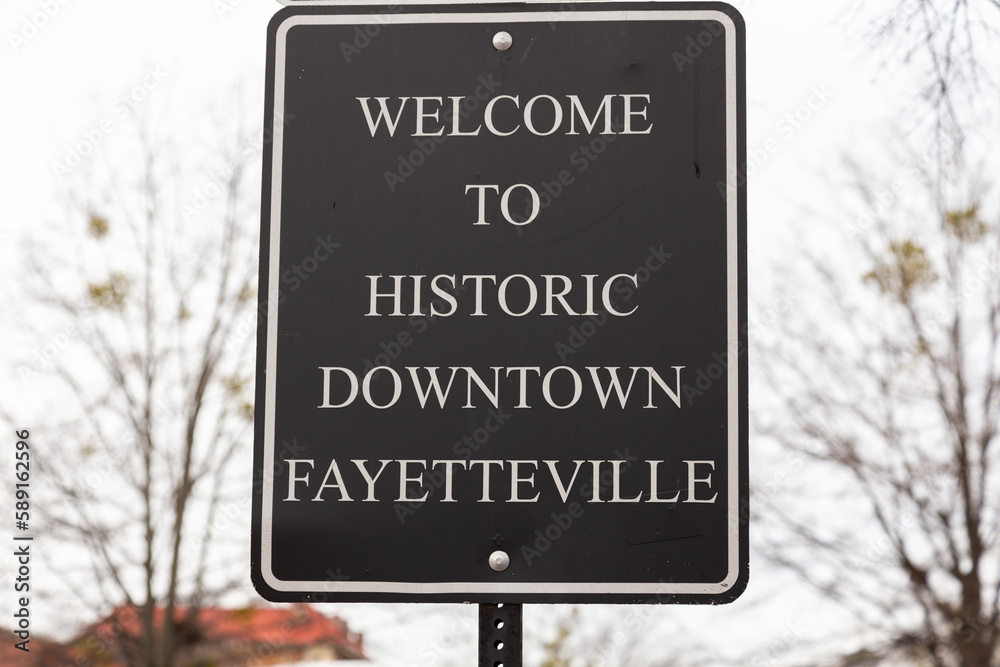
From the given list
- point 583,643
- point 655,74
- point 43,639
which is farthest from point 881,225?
point 655,74

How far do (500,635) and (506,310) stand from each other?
1.65 ft

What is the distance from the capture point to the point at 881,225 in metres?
12.2

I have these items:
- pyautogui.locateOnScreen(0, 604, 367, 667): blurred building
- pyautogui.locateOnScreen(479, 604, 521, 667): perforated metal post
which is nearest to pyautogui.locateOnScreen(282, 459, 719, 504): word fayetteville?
pyautogui.locateOnScreen(479, 604, 521, 667): perforated metal post

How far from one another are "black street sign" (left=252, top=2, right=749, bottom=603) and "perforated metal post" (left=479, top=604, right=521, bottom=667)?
35 mm

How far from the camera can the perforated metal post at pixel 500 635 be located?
5.38 feet

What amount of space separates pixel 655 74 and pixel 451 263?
0.47 m

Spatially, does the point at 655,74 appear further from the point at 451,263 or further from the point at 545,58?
the point at 451,263

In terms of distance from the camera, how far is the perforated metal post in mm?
1639

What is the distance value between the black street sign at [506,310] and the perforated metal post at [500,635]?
0.04 meters

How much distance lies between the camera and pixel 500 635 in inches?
65.1
